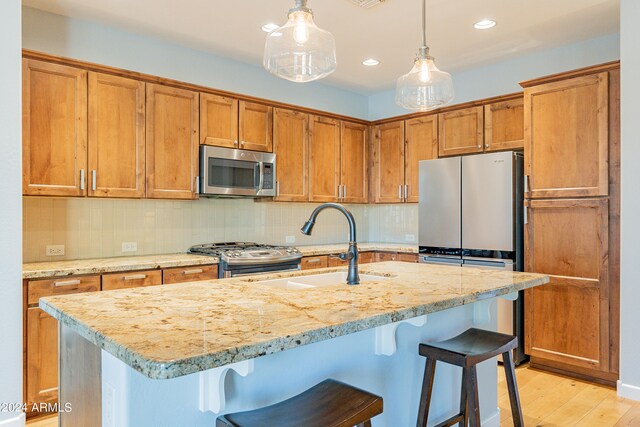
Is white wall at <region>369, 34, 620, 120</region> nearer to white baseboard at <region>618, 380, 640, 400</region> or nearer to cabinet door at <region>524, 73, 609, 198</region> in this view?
cabinet door at <region>524, 73, 609, 198</region>

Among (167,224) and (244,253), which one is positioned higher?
(167,224)

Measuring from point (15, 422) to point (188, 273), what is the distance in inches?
52.1

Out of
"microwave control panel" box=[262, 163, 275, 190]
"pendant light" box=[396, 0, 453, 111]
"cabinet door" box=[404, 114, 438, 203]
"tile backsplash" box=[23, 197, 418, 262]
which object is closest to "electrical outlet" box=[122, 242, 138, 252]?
"tile backsplash" box=[23, 197, 418, 262]

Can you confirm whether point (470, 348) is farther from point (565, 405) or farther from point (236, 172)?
point (236, 172)

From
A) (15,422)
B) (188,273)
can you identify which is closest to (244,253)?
(188,273)

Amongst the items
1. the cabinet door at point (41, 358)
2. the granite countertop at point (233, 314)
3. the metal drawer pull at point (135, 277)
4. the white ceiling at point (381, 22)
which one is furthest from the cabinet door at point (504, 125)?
the cabinet door at point (41, 358)

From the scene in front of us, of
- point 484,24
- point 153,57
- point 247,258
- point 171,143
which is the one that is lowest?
point 247,258

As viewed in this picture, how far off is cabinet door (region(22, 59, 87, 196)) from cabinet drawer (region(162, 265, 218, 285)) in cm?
83

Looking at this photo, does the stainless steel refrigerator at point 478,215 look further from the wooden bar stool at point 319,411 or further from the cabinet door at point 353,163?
the wooden bar stool at point 319,411

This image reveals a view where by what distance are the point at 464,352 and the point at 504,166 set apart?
2.29 m

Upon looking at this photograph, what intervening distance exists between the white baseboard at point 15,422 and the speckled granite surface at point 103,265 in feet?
2.52

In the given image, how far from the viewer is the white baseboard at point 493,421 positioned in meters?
2.43

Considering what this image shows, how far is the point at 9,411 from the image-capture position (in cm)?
228

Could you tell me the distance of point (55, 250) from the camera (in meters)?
3.22
